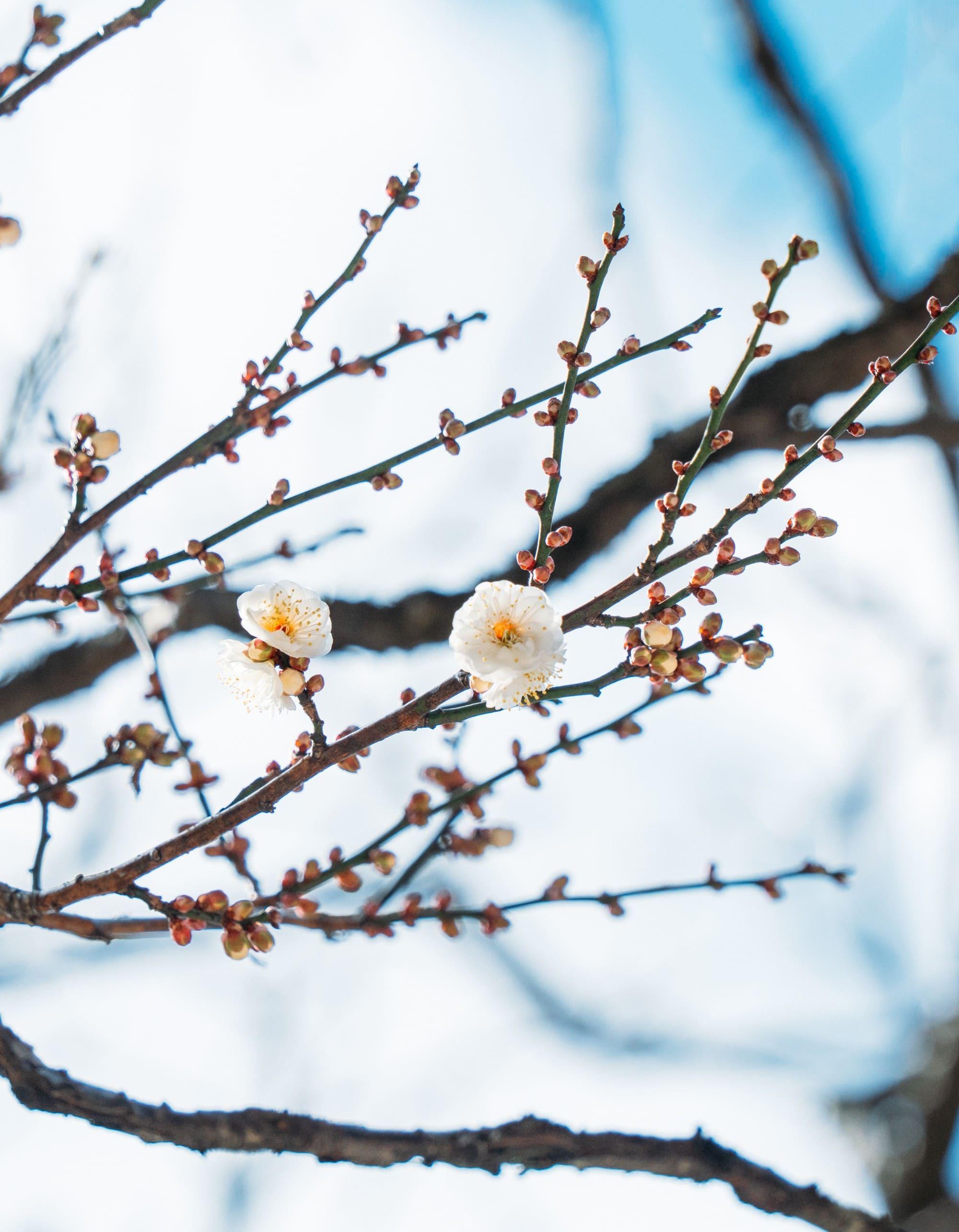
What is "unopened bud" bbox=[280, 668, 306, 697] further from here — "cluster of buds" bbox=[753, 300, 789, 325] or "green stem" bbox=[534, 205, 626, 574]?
"cluster of buds" bbox=[753, 300, 789, 325]

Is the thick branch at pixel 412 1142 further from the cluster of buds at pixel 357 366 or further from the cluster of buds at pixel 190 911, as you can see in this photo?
the cluster of buds at pixel 357 366

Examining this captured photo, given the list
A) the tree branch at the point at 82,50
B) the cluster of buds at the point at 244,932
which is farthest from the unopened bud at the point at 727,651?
the tree branch at the point at 82,50

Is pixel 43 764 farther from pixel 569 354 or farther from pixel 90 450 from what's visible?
pixel 569 354

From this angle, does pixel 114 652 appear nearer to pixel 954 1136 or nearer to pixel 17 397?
pixel 17 397

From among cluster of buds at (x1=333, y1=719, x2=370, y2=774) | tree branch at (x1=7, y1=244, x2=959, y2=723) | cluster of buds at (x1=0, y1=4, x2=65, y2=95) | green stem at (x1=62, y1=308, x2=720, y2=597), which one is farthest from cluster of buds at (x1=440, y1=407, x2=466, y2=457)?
tree branch at (x1=7, y1=244, x2=959, y2=723)

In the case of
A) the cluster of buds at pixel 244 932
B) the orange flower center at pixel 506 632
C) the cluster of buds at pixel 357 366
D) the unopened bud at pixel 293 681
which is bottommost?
the cluster of buds at pixel 244 932

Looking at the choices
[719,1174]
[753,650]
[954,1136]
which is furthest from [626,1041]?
[753,650]
